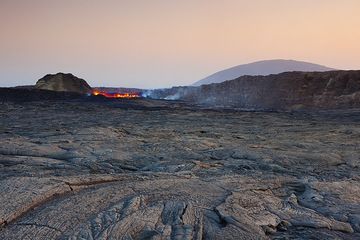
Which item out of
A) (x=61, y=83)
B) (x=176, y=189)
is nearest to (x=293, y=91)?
(x=176, y=189)

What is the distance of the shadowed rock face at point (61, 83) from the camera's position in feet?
157

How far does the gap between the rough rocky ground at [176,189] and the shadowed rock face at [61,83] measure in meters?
41.3

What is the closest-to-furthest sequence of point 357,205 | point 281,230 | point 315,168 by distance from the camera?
point 281,230, point 357,205, point 315,168

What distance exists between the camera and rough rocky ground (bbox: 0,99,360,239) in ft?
11.8

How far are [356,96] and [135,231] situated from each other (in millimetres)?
21768

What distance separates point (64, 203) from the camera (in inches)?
158

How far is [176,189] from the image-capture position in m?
4.68

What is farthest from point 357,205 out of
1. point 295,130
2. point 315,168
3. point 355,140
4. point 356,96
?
point 356,96

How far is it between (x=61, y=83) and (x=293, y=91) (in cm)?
3181

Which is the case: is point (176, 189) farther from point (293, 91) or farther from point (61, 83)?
point (61, 83)

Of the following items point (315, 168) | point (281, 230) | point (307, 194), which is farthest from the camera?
point (315, 168)

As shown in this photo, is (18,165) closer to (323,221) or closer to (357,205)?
(323,221)

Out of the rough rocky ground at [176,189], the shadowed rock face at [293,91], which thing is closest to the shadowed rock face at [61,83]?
the shadowed rock face at [293,91]

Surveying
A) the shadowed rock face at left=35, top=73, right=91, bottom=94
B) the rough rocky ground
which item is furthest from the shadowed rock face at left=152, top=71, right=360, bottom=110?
the shadowed rock face at left=35, top=73, right=91, bottom=94
